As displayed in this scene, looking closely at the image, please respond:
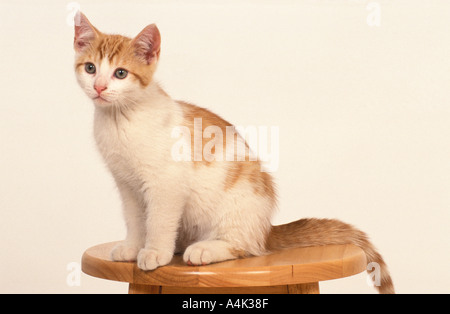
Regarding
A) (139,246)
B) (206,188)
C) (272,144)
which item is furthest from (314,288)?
(272,144)

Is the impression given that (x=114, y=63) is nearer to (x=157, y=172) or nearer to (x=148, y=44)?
(x=148, y=44)

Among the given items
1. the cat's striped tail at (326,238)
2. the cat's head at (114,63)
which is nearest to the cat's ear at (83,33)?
the cat's head at (114,63)

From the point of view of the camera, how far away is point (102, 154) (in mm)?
1877

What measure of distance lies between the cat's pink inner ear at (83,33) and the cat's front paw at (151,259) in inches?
28.2

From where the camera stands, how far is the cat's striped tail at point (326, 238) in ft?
6.80

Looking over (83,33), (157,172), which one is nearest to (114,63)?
(83,33)

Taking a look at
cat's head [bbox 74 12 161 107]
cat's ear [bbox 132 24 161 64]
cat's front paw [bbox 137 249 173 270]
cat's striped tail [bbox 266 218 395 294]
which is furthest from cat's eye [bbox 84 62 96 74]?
cat's striped tail [bbox 266 218 395 294]

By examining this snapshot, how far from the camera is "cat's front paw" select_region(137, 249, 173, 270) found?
5.64 feet

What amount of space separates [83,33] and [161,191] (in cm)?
59

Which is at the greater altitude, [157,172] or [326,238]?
[157,172]

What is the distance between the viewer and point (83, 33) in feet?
6.01

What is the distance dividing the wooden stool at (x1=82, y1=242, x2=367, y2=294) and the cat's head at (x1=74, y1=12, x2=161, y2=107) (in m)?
0.55

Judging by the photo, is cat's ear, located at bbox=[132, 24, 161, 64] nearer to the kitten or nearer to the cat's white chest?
the kitten

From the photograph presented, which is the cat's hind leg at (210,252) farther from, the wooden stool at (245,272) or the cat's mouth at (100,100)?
the cat's mouth at (100,100)
